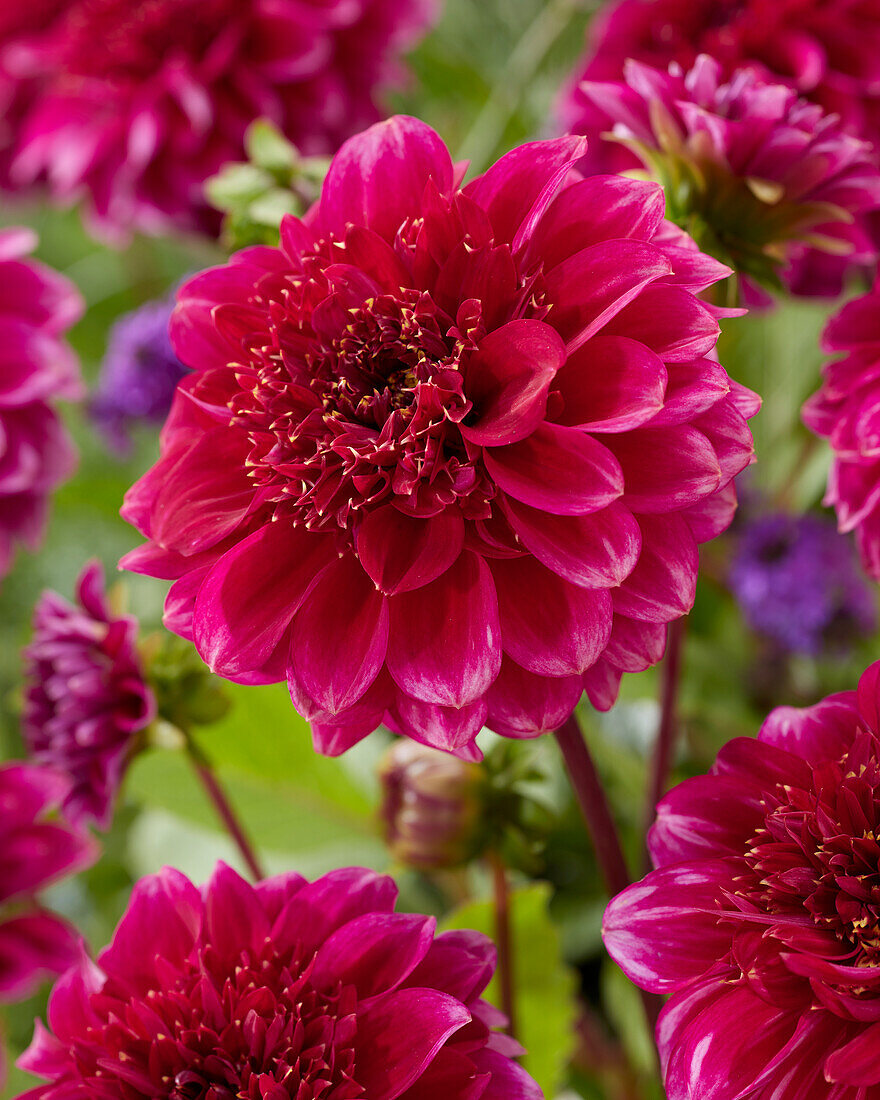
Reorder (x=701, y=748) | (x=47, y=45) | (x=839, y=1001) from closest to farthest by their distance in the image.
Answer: (x=839, y=1001) → (x=701, y=748) → (x=47, y=45)

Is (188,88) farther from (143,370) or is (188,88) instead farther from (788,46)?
(788,46)

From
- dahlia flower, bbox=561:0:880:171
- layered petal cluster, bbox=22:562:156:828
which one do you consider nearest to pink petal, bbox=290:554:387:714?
layered petal cluster, bbox=22:562:156:828

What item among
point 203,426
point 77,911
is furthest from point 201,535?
point 77,911

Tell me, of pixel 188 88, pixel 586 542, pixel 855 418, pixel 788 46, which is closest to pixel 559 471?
pixel 586 542

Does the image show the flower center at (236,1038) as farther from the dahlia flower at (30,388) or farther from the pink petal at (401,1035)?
the dahlia flower at (30,388)

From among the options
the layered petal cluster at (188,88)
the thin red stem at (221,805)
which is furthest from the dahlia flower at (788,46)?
the thin red stem at (221,805)

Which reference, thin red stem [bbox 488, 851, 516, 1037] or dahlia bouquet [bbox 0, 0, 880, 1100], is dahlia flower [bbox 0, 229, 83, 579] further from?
thin red stem [bbox 488, 851, 516, 1037]

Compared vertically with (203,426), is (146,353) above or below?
below

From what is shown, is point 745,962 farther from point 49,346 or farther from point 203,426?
point 49,346
